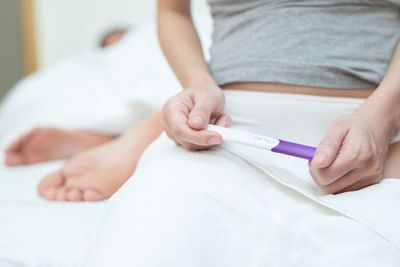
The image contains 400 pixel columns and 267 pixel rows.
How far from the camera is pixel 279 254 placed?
19.6 inches

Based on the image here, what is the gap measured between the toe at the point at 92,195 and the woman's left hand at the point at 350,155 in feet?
1.42

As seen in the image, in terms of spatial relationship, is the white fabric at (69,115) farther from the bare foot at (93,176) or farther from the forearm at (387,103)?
the forearm at (387,103)

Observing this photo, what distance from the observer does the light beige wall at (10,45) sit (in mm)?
2566

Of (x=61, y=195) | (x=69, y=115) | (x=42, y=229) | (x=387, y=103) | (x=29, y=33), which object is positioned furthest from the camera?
(x=29, y=33)

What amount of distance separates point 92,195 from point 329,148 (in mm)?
464

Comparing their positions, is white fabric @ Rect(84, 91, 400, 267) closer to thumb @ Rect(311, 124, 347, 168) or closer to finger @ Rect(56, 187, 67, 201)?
thumb @ Rect(311, 124, 347, 168)

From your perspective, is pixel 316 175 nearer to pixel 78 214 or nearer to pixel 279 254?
pixel 279 254

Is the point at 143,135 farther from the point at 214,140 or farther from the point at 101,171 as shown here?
the point at 214,140

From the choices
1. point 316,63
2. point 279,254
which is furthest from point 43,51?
point 279,254

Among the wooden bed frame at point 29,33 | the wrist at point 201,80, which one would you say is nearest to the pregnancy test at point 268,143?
the wrist at point 201,80

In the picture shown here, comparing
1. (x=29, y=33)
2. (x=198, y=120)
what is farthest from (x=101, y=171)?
(x=29, y=33)

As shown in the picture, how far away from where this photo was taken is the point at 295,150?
1.79 ft

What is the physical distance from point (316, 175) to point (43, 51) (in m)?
2.24

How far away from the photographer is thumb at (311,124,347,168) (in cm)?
52
